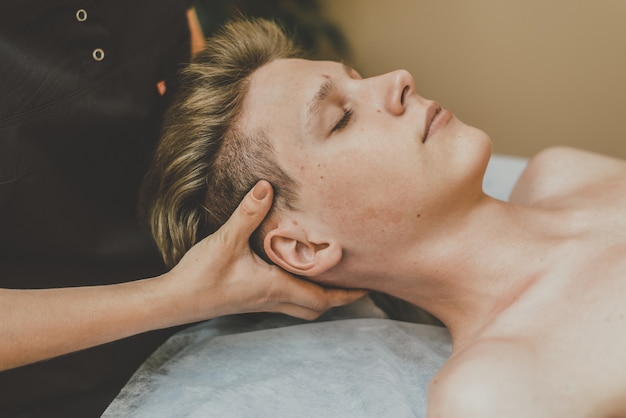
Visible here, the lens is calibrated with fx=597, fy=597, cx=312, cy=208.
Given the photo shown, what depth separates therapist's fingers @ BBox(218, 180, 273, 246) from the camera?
1263mm

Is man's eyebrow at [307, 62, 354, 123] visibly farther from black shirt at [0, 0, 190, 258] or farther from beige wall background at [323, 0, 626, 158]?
beige wall background at [323, 0, 626, 158]

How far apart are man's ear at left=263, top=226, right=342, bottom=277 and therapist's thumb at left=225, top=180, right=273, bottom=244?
5 cm

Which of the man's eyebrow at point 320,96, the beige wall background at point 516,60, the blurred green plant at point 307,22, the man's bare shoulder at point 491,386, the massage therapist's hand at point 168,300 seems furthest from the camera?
the blurred green plant at point 307,22

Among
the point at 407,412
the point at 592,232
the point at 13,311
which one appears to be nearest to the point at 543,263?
the point at 592,232

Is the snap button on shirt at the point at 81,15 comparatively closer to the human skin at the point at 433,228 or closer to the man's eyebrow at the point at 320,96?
the human skin at the point at 433,228

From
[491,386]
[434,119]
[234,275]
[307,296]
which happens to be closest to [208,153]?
[234,275]

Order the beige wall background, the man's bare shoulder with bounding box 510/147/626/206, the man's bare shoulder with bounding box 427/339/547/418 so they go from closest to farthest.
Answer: the man's bare shoulder with bounding box 427/339/547/418
the man's bare shoulder with bounding box 510/147/626/206
the beige wall background

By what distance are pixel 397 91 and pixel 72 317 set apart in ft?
2.56

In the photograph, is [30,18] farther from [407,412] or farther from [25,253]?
[407,412]

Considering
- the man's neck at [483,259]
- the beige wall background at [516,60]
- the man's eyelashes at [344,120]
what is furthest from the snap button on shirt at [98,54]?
the beige wall background at [516,60]

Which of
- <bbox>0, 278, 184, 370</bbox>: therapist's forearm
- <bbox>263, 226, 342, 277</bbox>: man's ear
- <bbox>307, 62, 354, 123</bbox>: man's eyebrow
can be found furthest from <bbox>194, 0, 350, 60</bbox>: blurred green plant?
<bbox>0, 278, 184, 370</bbox>: therapist's forearm

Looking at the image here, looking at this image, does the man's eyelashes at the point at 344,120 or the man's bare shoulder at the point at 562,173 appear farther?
the man's bare shoulder at the point at 562,173

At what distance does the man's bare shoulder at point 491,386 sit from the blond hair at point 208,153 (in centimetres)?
48

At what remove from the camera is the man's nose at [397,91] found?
4.02 ft
